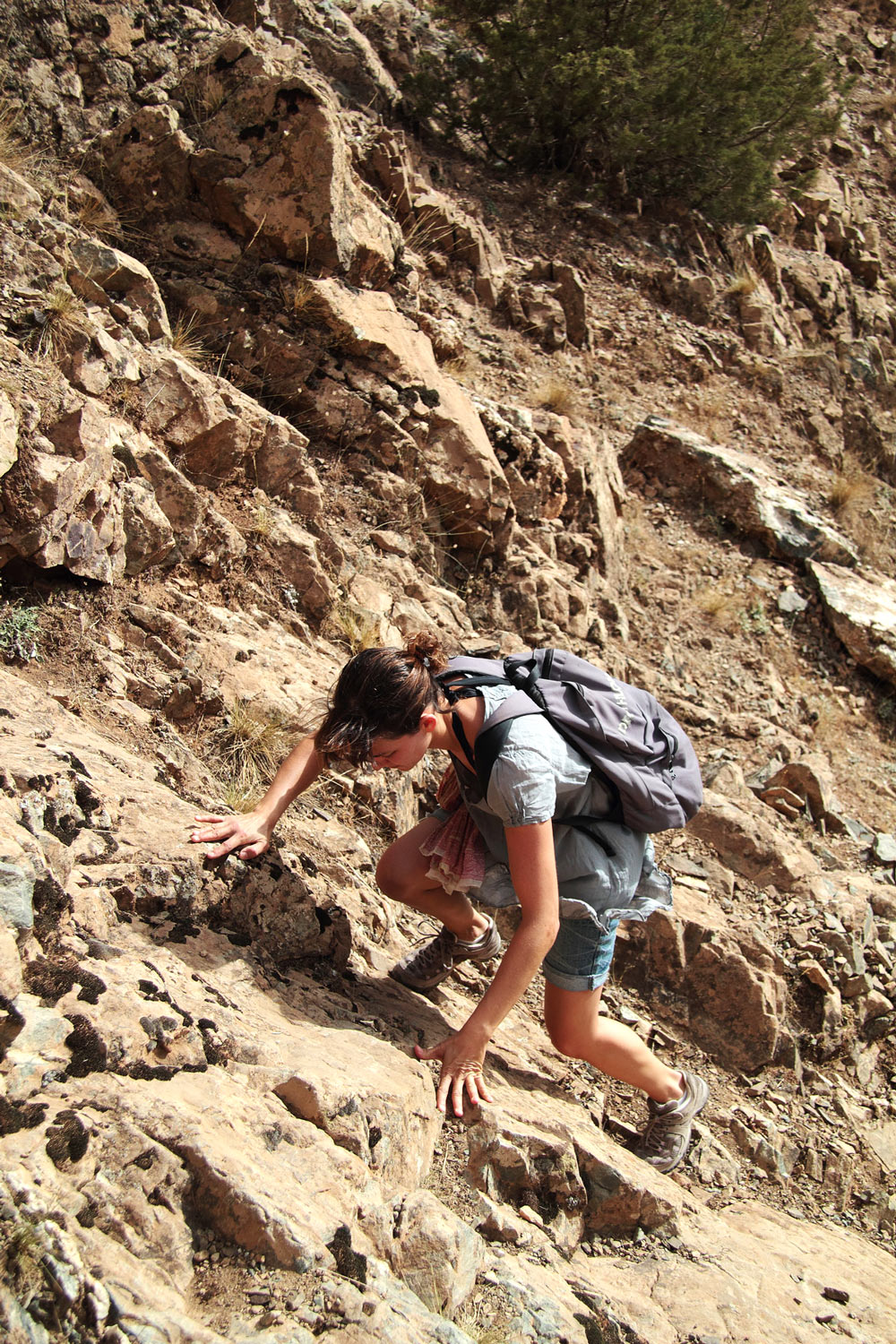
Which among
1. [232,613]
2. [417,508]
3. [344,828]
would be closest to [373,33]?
[417,508]

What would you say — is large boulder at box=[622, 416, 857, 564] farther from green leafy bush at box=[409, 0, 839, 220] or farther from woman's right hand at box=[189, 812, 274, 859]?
woman's right hand at box=[189, 812, 274, 859]

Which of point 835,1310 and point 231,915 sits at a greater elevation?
point 835,1310

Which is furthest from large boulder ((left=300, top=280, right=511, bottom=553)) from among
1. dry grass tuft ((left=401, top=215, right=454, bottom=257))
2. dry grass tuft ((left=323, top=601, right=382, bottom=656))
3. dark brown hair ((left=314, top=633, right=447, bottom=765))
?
dark brown hair ((left=314, top=633, right=447, bottom=765))

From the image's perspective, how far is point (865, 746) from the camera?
5.78 m

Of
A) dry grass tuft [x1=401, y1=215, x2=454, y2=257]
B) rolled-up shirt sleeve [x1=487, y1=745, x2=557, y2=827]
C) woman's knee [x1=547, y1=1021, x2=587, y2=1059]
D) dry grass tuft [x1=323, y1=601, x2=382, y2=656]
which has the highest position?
dry grass tuft [x1=401, y1=215, x2=454, y2=257]

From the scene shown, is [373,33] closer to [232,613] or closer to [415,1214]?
[232,613]

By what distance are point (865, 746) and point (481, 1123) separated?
179 inches

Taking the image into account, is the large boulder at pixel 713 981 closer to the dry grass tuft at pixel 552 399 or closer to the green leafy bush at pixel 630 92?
the dry grass tuft at pixel 552 399

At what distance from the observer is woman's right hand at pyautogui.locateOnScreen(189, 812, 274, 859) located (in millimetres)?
2312

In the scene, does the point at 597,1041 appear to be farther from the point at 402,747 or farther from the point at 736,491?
the point at 736,491

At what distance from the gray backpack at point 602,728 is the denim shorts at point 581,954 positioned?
A: 0.30m

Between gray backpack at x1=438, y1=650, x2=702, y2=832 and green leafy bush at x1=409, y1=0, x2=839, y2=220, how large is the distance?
8046 mm

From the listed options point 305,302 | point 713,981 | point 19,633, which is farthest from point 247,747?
point 305,302

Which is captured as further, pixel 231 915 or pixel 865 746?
pixel 865 746
